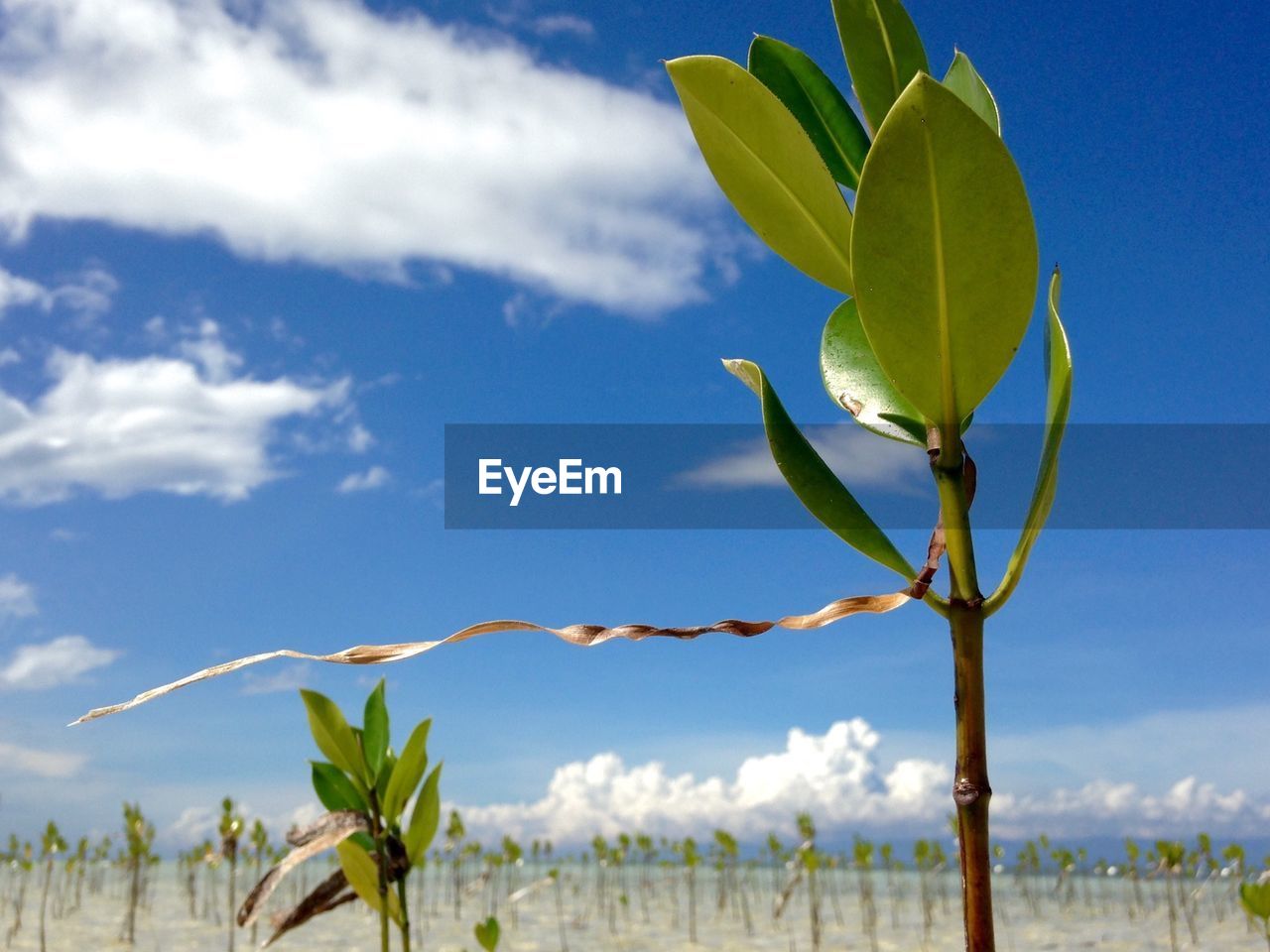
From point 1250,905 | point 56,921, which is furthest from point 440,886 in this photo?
point 1250,905

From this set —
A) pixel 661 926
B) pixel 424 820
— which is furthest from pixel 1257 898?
pixel 661 926

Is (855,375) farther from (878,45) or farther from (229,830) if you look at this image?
(229,830)

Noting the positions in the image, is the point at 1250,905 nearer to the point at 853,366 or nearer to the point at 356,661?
the point at 853,366

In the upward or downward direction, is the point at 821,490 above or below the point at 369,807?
above

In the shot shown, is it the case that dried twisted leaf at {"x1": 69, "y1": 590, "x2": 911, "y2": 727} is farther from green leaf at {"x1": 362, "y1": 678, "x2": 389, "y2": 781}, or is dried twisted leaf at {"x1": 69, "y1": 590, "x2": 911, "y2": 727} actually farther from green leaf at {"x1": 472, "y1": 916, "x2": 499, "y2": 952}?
green leaf at {"x1": 472, "y1": 916, "x2": 499, "y2": 952}

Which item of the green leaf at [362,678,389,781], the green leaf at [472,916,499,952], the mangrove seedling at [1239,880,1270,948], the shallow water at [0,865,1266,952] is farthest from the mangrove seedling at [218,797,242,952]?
the shallow water at [0,865,1266,952]

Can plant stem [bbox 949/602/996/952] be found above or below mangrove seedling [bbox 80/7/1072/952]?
below
